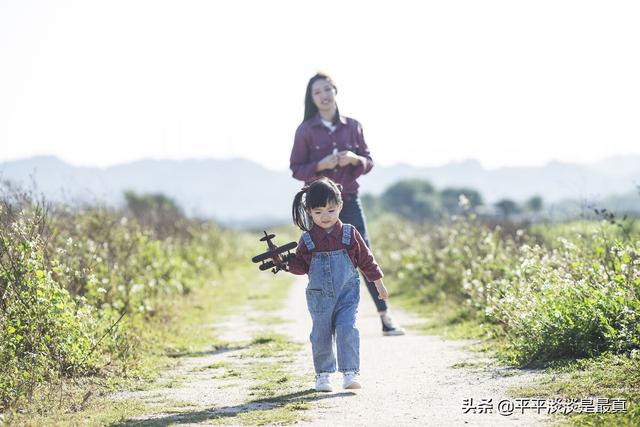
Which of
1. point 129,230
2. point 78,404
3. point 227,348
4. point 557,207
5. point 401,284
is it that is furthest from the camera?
point 401,284

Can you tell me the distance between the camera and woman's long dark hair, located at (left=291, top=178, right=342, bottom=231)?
6.15 meters

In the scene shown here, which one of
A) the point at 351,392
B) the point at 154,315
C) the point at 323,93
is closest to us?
the point at 351,392

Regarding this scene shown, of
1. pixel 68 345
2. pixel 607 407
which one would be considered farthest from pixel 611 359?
pixel 68 345

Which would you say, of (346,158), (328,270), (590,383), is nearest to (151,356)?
(346,158)

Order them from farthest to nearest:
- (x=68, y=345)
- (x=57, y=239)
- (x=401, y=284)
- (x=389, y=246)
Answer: (x=389, y=246)
(x=401, y=284)
(x=57, y=239)
(x=68, y=345)

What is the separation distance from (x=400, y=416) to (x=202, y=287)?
12.0 m

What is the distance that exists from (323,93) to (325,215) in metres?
2.50

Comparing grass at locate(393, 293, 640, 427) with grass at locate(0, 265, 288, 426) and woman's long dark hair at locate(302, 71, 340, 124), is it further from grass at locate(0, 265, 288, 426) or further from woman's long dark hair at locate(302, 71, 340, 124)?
woman's long dark hair at locate(302, 71, 340, 124)

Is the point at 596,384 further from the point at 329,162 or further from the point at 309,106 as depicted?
the point at 309,106

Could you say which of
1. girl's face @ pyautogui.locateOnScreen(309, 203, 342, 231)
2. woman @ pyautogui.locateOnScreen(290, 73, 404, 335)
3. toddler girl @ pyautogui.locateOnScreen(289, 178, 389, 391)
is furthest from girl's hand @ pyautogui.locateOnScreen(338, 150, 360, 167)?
girl's face @ pyautogui.locateOnScreen(309, 203, 342, 231)

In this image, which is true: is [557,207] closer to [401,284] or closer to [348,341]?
[401,284]

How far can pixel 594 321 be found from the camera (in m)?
6.50

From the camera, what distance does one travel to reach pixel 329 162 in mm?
8250

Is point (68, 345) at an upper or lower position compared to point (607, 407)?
upper
